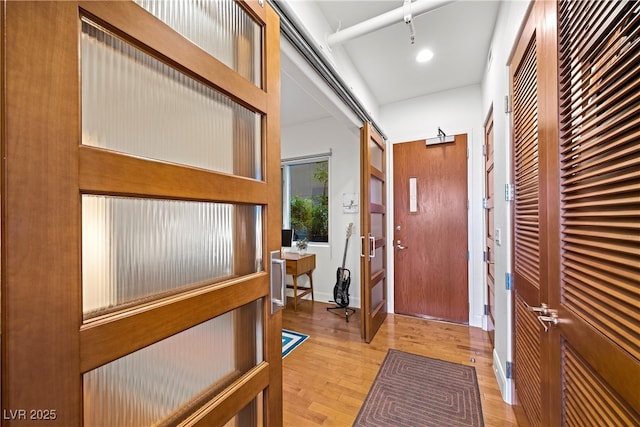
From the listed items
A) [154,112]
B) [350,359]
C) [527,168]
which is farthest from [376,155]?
[154,112]

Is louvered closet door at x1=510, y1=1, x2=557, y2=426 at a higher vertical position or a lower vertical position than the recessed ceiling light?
lower

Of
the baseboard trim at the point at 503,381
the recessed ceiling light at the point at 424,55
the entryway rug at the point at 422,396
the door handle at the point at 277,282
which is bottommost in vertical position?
A: the entryway rug at the point at 422,396

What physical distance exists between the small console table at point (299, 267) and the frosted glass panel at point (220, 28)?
2478 millimetres

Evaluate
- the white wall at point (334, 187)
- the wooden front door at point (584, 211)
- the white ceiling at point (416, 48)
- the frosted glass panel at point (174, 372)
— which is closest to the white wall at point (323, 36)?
the white ceiling at point (416, 48)

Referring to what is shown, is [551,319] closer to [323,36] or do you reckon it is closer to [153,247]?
[153,247]

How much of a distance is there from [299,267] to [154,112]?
2.90 metres

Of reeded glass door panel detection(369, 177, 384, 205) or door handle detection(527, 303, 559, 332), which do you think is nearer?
door handle detection(527, 303, 559, 332)

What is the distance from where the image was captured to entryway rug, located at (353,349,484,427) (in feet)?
5.31


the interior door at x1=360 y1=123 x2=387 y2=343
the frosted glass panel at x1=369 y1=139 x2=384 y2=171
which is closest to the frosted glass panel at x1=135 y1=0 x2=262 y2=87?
the interior door at x1=360 y1=123 x2=387 y2=343

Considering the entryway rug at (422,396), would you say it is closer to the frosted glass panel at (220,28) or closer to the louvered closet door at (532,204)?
the louvered closet door at (532,204)

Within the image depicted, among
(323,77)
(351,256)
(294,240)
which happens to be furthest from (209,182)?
(294,240)

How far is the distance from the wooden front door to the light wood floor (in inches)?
38.2

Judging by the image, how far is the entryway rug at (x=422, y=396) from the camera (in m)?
1.62

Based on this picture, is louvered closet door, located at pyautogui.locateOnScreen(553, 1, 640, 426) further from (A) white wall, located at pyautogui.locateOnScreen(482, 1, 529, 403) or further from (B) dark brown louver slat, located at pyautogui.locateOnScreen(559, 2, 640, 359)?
(A) white wall, located at pyautogui.locateOnScreen(482, 1, 529, 403)
